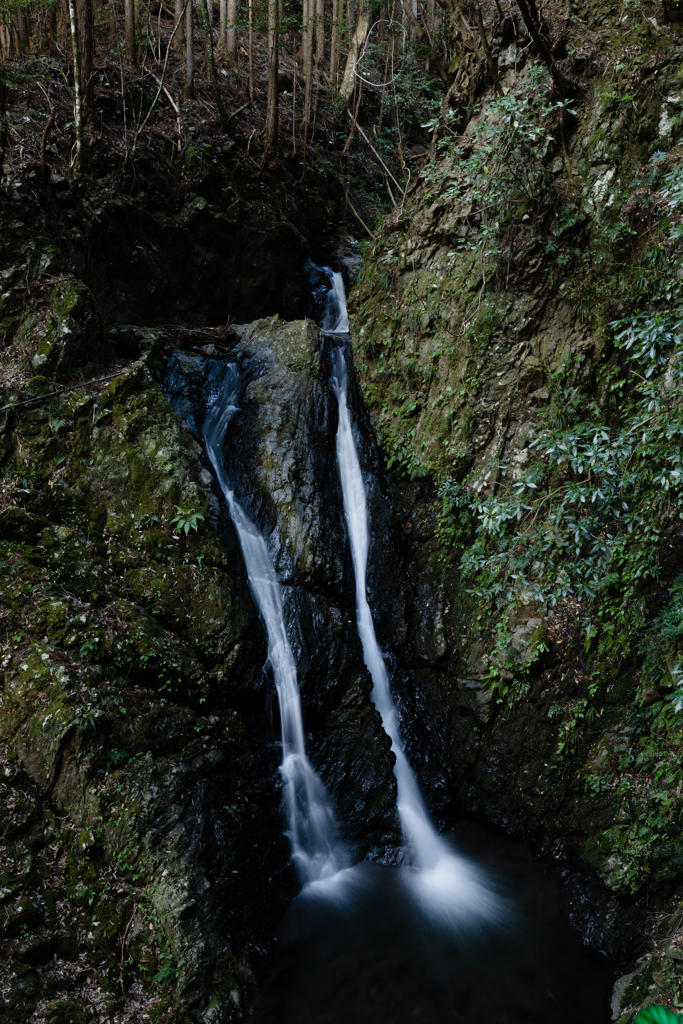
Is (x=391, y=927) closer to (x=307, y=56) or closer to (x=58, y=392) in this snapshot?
(x=58, y=392)

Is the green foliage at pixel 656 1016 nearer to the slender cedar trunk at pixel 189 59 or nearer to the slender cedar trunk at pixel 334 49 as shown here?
the slender cedar trunk at pixel 189 59

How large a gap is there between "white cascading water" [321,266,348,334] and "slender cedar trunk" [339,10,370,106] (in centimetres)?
629

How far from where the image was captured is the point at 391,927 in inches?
217

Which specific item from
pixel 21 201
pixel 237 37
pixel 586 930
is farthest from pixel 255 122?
pixel 586 930

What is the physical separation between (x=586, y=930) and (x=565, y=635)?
9.38 ft

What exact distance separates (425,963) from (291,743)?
2402mm

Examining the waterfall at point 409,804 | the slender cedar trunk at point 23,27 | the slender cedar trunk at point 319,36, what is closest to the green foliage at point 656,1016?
the waterfall at point 409,804

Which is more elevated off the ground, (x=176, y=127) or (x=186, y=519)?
(x=176, y=127)

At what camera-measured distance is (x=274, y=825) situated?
5.90 m

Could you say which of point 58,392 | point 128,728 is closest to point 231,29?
point 58,392

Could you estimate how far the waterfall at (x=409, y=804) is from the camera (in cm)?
588

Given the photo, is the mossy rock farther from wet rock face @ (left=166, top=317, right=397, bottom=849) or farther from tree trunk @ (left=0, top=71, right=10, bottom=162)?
tree trunk @ (left=0, top=71, right=10, bottom=162)

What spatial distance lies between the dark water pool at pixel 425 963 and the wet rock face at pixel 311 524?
2.63 ft

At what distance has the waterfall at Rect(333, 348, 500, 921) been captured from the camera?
19.3 ft
